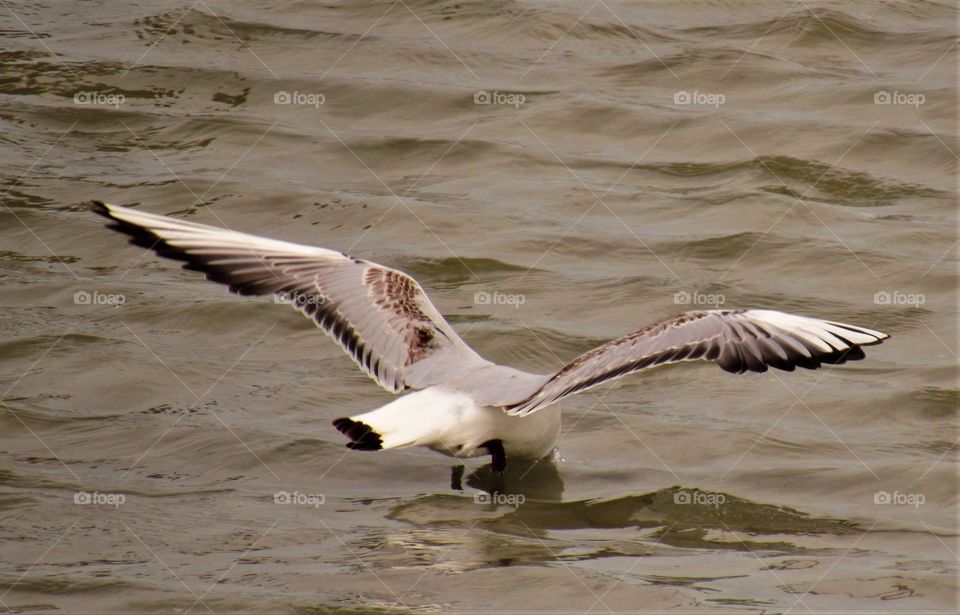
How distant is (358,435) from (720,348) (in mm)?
1486

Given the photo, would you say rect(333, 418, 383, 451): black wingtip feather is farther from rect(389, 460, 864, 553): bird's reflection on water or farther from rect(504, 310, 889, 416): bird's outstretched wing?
rect(504, 310, 889, 416): bird's outstretched wing

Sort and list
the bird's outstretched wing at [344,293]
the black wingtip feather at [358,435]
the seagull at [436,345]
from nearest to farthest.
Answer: the black wingtip feather at [358,435], the seagull at [436,345], the bird's outstretched wing at [344,293]

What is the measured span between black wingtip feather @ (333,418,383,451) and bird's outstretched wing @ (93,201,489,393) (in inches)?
30.7

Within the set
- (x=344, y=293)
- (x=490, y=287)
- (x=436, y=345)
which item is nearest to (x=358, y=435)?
(x=436, y=345)

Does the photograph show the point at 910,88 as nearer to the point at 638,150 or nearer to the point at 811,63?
the point at 811,63

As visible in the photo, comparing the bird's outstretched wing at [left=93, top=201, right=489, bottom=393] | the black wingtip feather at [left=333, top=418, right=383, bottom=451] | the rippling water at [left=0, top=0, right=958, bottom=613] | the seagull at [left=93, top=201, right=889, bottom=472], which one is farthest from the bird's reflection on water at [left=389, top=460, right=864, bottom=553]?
the bird's outstretched wing at [left=93, top=201, right=489, bottom=393]

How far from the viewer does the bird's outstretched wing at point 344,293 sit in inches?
272

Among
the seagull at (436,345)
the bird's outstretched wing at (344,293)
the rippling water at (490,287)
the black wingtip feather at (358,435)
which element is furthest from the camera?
the bird's outstretched wing at (344,293)

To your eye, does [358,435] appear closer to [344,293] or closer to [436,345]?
[436,345]

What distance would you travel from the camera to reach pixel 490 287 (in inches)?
361

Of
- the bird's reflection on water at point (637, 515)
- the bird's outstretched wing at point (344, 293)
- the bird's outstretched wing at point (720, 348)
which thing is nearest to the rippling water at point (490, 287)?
the bird's reflection on water at point (637, 515)

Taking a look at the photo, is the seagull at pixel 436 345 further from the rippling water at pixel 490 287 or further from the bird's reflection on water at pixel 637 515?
the rippling water at pixel 490 287

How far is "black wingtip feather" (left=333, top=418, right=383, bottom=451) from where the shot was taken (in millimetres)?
5926

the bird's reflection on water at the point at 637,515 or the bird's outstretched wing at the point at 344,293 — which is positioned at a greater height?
the bird's outstretched wing at the point at 344,293
